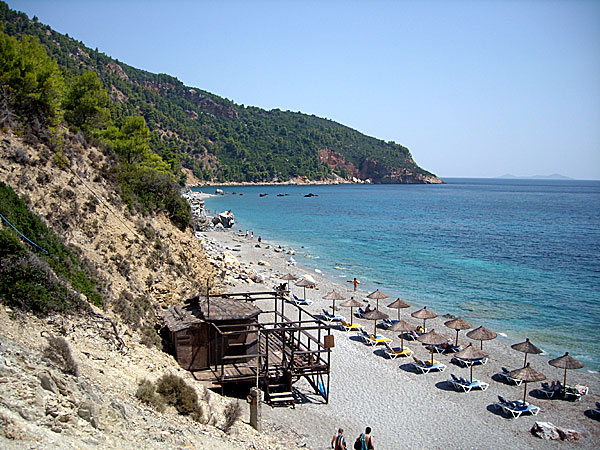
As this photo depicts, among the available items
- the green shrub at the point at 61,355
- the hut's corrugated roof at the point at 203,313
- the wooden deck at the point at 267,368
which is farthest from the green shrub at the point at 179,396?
the hut's corrugated roof at the point at 203,313

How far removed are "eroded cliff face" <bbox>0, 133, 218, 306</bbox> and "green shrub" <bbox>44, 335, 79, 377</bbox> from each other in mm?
4502

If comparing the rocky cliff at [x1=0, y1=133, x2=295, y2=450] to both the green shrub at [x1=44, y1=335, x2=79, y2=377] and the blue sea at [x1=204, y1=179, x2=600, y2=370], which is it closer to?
the green shrub at [x1=44, y1=335, x2=79, y2=377]

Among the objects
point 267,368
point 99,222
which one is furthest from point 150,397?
point 99,222

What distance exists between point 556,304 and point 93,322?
89.9ft

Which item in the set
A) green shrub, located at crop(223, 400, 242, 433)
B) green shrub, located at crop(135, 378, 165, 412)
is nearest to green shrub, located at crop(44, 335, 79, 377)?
green shrub, located at crop(135, 378, 165, 412)

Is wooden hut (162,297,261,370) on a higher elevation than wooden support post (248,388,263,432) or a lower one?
higher

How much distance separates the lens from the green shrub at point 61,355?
826 centimetres

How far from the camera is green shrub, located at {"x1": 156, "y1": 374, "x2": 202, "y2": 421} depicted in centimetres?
974

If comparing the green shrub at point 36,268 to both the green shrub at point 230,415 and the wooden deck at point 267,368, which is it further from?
the green shrub at point 230,415

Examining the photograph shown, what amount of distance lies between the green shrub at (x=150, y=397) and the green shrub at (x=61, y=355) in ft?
4.36

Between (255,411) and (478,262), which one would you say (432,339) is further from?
(478,262)

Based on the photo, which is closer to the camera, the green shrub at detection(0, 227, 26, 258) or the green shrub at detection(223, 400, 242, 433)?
the green shrub at detection(223, 400, 242, 433)

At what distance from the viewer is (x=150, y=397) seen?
9.24m

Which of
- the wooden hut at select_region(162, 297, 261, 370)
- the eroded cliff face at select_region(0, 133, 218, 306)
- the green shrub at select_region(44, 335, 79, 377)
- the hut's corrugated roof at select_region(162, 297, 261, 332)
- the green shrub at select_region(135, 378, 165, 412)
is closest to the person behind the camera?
the green shrub at select_region(44, 335, 79, 377)
